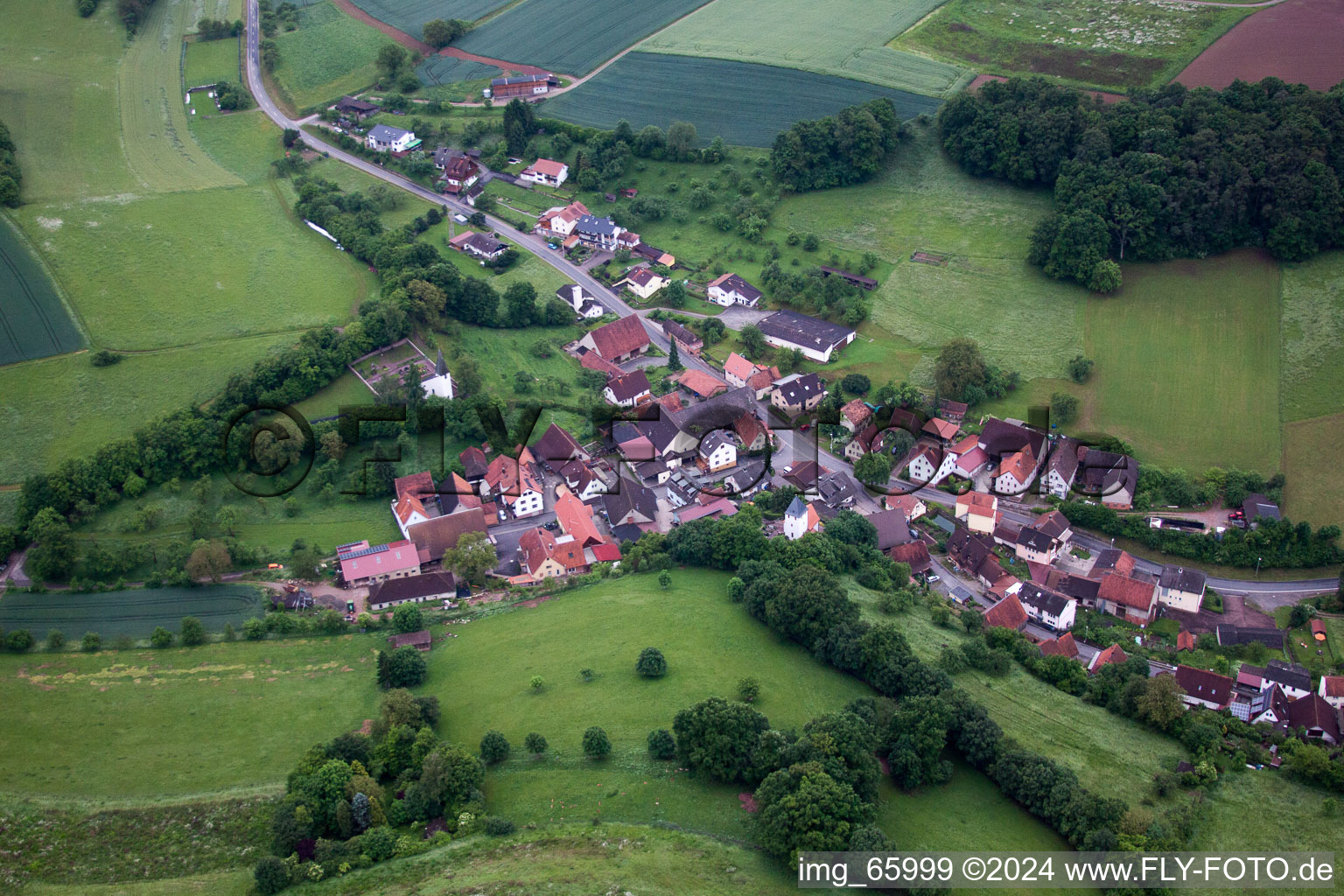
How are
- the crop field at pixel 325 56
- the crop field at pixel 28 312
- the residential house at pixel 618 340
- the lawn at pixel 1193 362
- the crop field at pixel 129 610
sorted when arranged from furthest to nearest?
the crop field at pixel 325 56
the residential house at pixel 618 340
the crop field at pixel 28 312
the lawn at pixel 1193 362
the crop field at pixel 129 610

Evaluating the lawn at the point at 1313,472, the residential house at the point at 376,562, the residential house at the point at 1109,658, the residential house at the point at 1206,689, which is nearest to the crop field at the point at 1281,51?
the lawn at the point at 1313,472

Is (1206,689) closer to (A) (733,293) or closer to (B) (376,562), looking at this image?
(B) (376,562)

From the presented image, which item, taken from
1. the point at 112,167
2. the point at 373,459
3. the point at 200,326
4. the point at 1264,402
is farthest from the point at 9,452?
the point at 1264,402

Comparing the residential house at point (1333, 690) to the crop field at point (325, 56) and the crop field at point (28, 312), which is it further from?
the crop field at point (325, 56)

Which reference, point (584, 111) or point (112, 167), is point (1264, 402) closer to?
point (584, 111)

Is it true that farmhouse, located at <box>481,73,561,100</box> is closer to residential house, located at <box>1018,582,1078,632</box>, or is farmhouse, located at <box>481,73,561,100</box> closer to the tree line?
the tree line

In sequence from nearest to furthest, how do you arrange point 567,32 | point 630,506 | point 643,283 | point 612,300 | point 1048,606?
point 1048,606 < point 630,506 < point 643,283 < point 612,300 < point 567,32

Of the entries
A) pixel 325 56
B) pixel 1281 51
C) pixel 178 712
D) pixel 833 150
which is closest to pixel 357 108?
pixel 325 56
